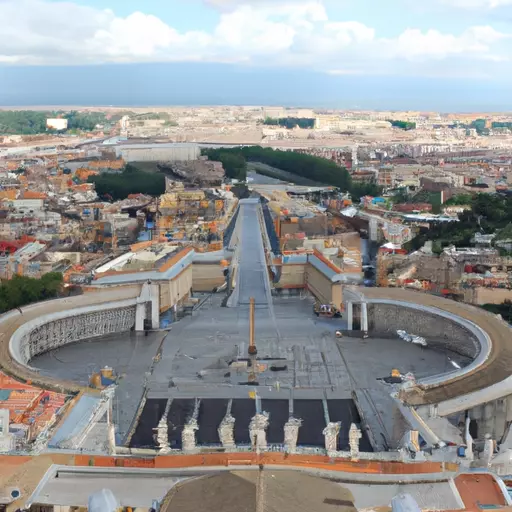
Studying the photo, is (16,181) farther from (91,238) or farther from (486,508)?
(486,508)

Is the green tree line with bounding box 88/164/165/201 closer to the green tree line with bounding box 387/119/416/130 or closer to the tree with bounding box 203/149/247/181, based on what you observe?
the tree with bounding box 203/149/247/181

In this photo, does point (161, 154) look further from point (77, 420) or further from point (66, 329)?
point (77, 420)

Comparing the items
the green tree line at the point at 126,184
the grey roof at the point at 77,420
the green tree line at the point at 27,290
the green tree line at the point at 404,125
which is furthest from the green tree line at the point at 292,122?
the grey roof at the point at 77,420

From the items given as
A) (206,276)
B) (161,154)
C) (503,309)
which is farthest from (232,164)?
(503,309)

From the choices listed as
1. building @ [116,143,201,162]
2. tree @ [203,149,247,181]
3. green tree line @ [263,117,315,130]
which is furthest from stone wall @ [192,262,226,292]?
green tree line @ [263,117,315,130]

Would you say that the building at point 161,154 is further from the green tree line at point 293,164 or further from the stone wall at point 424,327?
the stone wall at point 424,327
